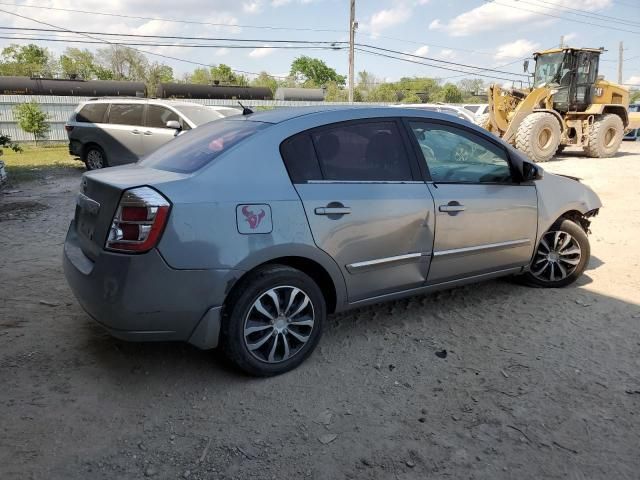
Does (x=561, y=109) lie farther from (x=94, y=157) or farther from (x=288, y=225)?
(x=288, y=225)

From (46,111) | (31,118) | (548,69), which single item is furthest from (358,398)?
(46,111)

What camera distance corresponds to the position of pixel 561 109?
50.8 feet

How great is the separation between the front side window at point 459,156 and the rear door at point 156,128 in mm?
7788

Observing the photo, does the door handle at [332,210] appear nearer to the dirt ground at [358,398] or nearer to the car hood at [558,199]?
the dirt ground at [358,398]

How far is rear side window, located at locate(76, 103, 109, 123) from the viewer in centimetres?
1152

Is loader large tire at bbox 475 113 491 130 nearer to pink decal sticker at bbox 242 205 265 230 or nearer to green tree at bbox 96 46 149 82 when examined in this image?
pink decal sticker at bbox 242 205 265 230

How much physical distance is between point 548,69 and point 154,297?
16.2 metres

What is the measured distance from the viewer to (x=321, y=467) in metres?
2.32

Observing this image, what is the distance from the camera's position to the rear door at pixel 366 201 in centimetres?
306

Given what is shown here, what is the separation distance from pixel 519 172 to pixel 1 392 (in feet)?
12.7

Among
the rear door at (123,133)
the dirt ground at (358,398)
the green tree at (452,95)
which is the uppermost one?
the green tree at (452,95)

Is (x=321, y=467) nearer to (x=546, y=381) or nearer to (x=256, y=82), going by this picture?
(x=546, y=381)

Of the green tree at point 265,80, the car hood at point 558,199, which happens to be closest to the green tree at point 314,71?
the green tree at point 265,80

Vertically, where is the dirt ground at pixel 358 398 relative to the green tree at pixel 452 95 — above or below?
below
